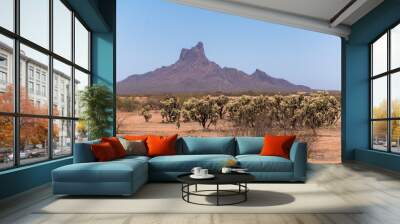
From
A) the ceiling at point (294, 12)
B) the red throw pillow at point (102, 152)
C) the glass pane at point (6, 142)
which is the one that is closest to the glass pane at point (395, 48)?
the ceiling at point (294, 12)

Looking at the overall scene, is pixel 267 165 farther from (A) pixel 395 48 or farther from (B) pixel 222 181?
(A) pixel 395 48

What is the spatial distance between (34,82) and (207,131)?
6.76 meters

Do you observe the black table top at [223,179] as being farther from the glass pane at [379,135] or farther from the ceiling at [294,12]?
the glass pane at [379,135]

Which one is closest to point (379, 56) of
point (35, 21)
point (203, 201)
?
point (203, 201)

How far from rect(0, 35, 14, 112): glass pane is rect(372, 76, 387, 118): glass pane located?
7.78 m

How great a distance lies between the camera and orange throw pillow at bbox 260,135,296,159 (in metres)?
6.66

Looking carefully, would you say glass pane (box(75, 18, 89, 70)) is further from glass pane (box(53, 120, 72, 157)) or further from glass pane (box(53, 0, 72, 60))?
glass pane (box(53, 120, 72, 157))

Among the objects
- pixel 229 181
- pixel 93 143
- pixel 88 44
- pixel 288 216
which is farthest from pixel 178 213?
pixel 88 44

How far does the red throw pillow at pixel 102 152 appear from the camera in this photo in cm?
589

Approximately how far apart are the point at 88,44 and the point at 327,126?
7273 millimetres

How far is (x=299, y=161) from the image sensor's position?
6.25 meters

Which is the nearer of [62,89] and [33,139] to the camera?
[33,139]

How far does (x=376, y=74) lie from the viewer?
953 centimetres

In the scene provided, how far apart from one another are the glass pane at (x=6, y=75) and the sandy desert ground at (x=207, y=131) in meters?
6.87
